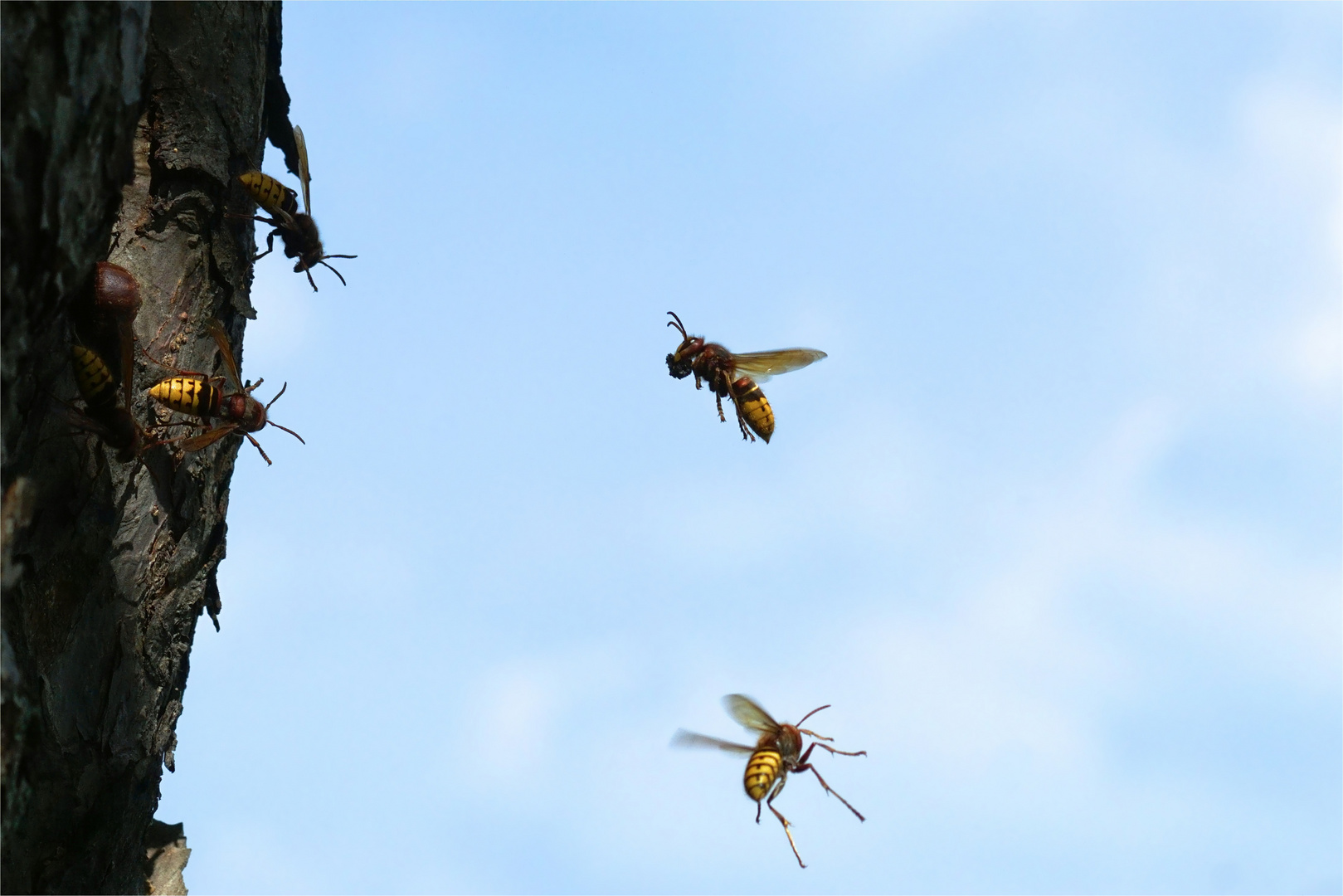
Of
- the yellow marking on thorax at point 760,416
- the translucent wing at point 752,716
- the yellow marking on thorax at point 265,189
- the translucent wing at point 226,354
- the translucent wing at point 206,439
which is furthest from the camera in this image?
the yellow marking on thorax at point 760,416

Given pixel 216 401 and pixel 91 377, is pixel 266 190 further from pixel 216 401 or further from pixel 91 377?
pixel 91 377

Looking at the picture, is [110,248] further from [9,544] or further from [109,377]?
[9,544]

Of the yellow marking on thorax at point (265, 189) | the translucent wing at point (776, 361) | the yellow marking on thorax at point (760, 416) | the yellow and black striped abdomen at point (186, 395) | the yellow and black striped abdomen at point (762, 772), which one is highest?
the translucent wing at point (776, 361)

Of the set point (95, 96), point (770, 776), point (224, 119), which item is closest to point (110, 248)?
point (224, 119)

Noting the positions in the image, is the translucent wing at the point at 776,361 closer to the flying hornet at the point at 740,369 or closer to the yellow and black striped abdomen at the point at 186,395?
the flying hornet at the point at 740,369

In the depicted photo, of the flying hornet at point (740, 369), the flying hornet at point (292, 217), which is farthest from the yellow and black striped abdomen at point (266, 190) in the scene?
Answer: the flying hornet at point (740, 369)

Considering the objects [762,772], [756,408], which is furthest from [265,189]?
[762,772]
